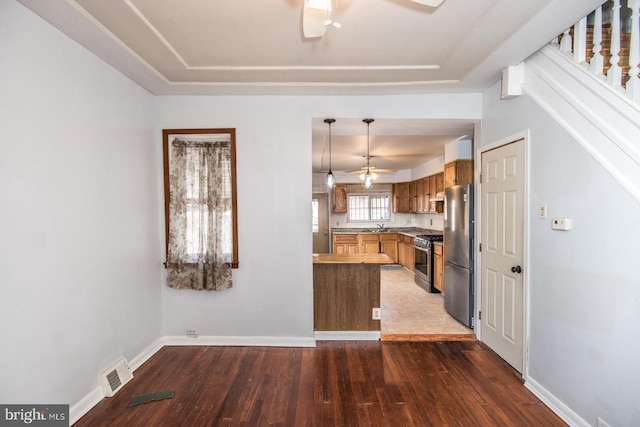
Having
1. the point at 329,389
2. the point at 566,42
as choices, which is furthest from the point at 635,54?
the point at 329,389

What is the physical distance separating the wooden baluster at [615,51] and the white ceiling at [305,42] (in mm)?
140

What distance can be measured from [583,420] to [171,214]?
3864 millimetres

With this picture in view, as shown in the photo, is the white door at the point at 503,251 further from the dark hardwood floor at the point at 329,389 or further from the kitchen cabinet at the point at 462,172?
the kitchen cabinet at the point at 462,172

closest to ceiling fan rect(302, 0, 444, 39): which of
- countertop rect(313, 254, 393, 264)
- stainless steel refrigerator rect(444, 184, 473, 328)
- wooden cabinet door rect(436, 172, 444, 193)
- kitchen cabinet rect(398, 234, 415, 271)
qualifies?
countertop rect(313, 254, 393, 264)

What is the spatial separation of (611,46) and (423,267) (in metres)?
4.29

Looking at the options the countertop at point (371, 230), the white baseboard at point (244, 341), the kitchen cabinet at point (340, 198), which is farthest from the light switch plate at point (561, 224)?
the kitchen cabinet at point (340, 198)

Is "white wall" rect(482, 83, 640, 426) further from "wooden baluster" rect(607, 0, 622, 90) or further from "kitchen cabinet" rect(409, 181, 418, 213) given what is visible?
"kitchen cabinet" rect(409, 181, 418, 213)

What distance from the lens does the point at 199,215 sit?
10.6ft

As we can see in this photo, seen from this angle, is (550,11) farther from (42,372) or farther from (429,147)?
(42,372)

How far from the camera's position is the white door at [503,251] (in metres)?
2.67

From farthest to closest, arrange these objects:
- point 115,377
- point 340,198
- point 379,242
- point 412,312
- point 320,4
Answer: point 340,198
point 379,242
point 412,312
point 115,377
point 320,4

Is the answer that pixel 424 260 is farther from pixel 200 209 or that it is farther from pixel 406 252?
pixel 200 209

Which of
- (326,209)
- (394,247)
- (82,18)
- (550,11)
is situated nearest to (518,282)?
(550,11)

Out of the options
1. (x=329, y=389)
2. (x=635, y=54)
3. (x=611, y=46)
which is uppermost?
(x=611, y=46)
